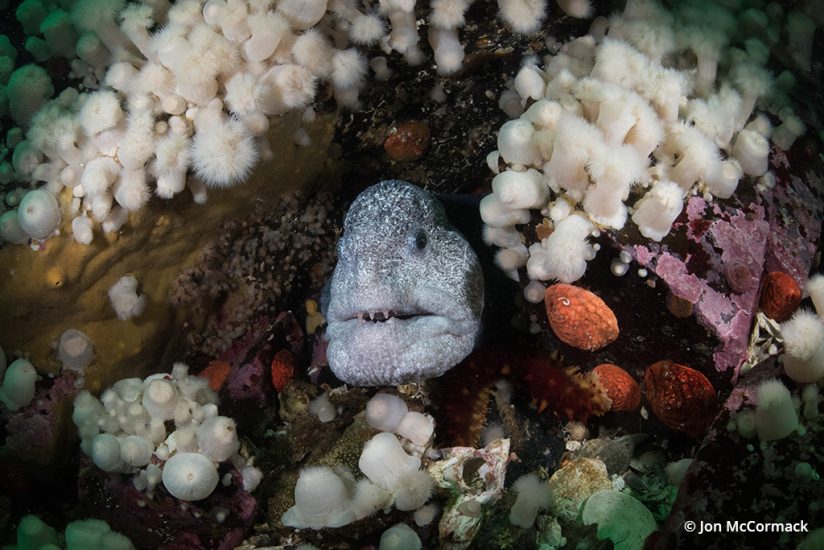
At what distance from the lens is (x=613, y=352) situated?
2.98 meters

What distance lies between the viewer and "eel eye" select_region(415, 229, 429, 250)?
10.6ft

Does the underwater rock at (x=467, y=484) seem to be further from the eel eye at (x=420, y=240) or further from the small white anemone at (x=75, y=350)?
the small white anemone at (x=75, y=350)

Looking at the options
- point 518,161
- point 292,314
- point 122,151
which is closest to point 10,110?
point 122,151

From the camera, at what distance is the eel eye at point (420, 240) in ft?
10.6

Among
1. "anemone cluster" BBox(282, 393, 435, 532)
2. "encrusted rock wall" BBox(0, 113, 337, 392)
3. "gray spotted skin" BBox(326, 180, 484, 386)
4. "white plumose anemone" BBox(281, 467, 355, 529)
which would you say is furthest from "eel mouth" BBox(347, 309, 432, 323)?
"encrusted rock wall" BBox(0, 113, 337, 392)

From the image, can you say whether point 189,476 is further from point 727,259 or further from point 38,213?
point 727,259

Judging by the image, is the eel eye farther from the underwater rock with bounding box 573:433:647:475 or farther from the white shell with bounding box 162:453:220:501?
the white shell with bounding box 162:453:220:501

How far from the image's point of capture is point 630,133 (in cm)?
283

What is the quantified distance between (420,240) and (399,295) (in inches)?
14.3

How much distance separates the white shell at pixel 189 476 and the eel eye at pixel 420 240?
1.57 metres

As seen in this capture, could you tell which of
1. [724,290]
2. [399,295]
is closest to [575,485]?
[724,290]

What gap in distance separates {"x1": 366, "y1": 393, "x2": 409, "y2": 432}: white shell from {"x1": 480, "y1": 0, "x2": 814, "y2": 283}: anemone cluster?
99cm

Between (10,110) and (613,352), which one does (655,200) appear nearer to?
(613,352)

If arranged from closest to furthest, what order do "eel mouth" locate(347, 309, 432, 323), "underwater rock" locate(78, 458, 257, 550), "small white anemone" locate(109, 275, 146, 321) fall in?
"underwater rock" locate(78, 458, 257, 550), "eel mouth" locate(347, 309, 432, 323), "small white anemone" locate(109, 275, 146, 321)
